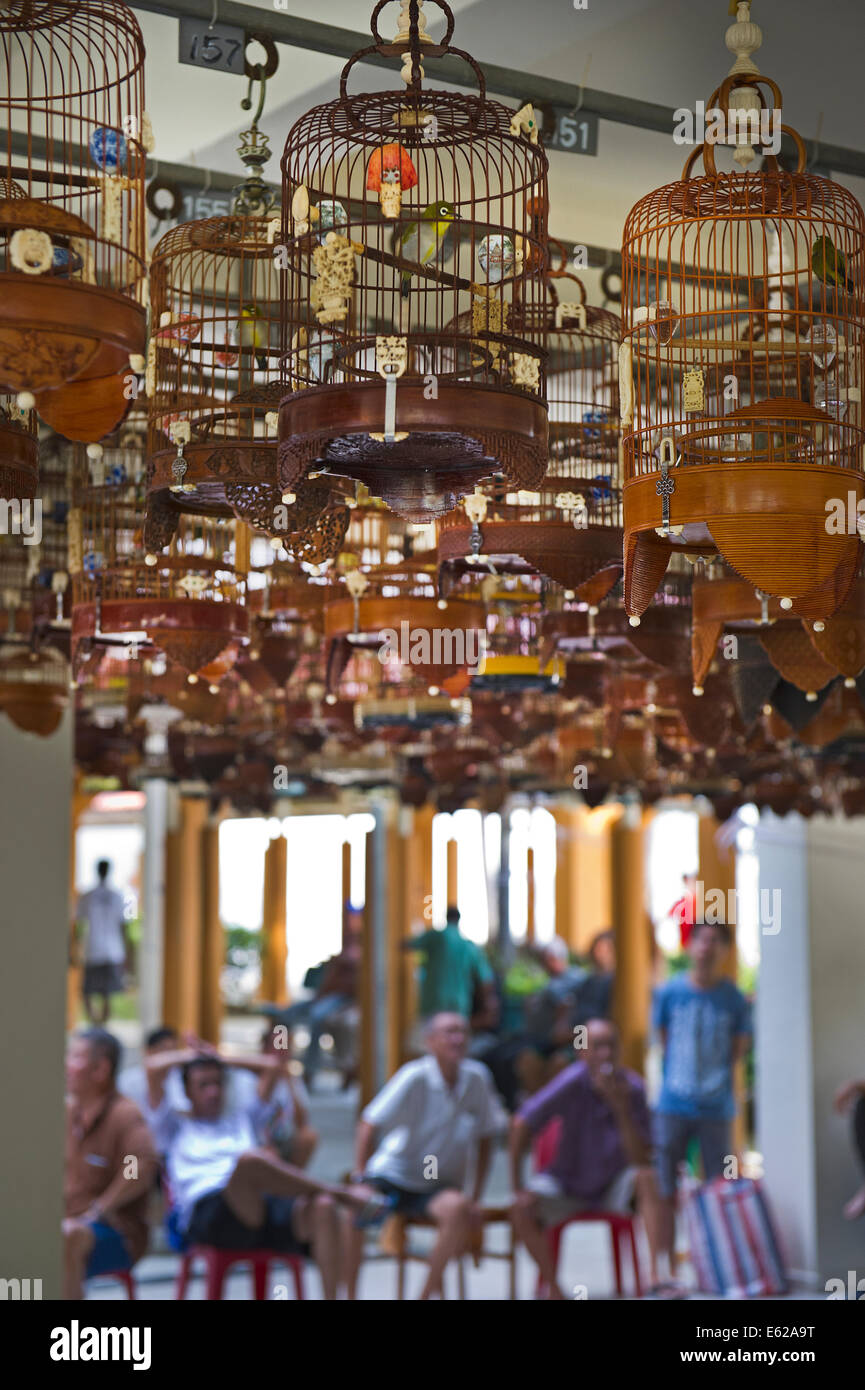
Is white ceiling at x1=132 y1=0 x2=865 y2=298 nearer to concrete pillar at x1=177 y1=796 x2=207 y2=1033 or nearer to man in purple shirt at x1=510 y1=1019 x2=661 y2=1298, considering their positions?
man in purple shirt at x1=510 y1=1019 x2=661 y2=1298

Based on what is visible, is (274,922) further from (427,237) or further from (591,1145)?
(427,237)

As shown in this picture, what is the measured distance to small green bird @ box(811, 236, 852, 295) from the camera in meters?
4.01

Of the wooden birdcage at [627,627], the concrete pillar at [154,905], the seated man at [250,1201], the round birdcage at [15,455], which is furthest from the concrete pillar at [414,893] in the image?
the round birdcage at [15,455]

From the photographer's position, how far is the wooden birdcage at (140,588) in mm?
5277

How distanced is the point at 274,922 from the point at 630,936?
4374 mm

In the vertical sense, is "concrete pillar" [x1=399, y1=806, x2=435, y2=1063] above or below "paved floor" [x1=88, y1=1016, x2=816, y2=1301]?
above

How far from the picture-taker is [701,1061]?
522 inches

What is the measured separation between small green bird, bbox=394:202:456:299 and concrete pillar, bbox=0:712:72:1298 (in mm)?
4509

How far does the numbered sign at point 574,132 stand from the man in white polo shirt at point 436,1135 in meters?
7.06

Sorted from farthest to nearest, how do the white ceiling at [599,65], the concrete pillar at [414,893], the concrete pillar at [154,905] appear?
the concrete pillar at [154,905] < the concrete pillar at [414,893] < the white ceiling at [599,65]

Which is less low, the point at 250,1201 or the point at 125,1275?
the point at 250,1201

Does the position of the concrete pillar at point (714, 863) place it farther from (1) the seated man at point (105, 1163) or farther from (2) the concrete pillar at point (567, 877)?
(1) the seated man at point (105, 1163)

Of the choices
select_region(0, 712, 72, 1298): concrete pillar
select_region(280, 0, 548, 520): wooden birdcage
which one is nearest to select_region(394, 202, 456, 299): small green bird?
select_region(280, 0, 548, 520): wooden birdcage

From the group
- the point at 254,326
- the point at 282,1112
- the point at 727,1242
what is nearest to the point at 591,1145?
the point at 727,1242
